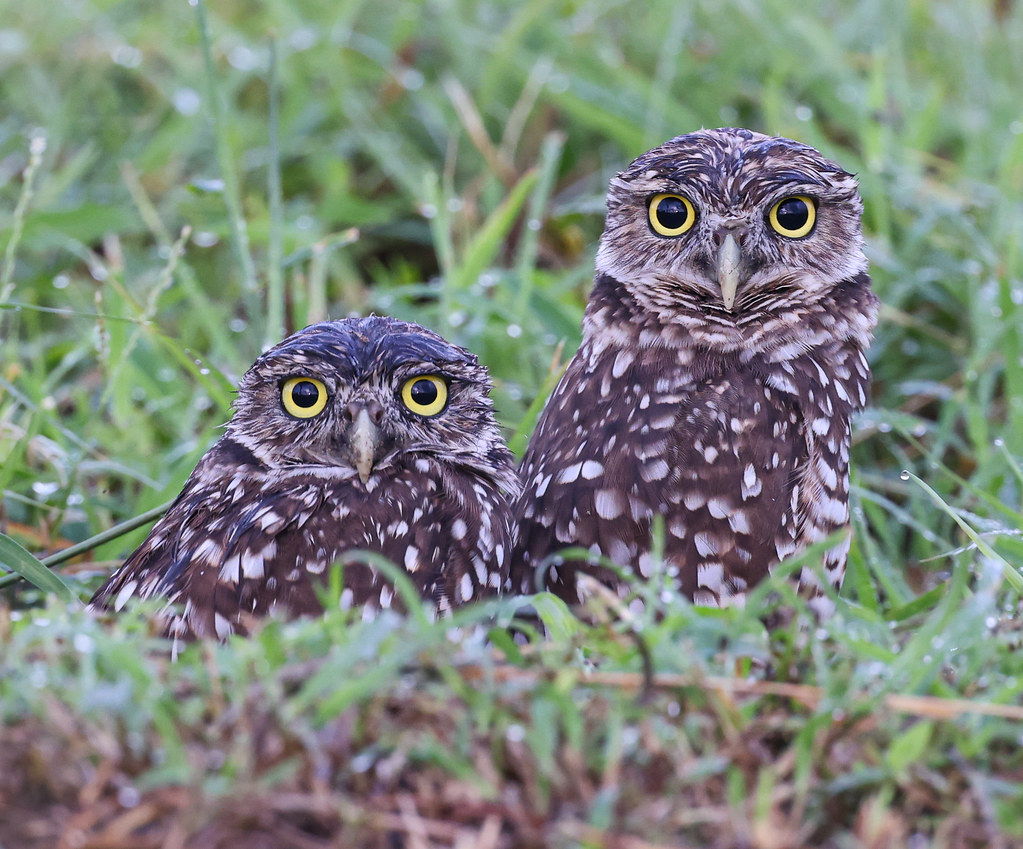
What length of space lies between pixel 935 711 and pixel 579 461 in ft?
4.10

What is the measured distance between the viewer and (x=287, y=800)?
1.91 metres

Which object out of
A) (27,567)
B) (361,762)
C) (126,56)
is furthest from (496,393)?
(126,56)

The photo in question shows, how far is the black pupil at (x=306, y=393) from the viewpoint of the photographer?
2.98 metres

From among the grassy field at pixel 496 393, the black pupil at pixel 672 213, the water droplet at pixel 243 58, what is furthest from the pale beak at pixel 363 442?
the water droplet at pixel 243 58

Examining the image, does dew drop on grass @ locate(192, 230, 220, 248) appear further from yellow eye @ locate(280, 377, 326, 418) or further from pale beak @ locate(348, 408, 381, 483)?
pale beak @ locate(348, 408, 381, 483)

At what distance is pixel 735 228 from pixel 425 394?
34.5 inches

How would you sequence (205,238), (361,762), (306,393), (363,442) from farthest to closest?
(205,238) → (306,393) → (363,442) → (361,762)

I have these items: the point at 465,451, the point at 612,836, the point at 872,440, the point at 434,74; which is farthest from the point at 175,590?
the point at 434,74

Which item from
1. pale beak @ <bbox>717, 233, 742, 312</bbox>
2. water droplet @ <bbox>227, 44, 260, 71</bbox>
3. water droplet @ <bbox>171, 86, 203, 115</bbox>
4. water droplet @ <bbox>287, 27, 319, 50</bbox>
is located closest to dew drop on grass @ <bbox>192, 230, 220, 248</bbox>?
water droplet @ <bbox>171, 86, 203, 115</bbox>

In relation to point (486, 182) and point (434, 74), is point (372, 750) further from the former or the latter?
point (434, 74)

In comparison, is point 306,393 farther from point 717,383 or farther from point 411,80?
point 411,80

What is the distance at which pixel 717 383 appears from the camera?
315 centimetres

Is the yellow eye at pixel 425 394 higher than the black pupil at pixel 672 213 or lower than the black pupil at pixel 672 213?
lower

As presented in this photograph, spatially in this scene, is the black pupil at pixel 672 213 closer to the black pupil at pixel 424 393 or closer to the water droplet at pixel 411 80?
the black pupil at pixel 424 393
